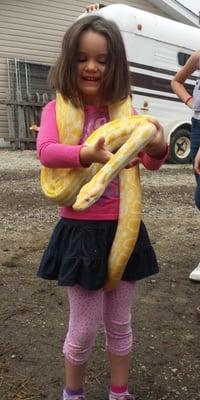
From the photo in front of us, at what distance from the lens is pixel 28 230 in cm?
562

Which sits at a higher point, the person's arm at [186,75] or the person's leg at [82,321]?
the person's arm at [186,75]

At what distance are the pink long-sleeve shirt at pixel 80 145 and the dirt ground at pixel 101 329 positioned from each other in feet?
3.38

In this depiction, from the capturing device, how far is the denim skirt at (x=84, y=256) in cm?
218

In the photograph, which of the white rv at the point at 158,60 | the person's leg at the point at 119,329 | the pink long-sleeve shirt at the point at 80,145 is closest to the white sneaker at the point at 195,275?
the person's leg at the point at 119,329

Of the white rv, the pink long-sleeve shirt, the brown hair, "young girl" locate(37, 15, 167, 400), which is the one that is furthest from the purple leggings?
the white rv

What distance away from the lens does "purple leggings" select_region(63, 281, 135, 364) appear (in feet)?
7.41

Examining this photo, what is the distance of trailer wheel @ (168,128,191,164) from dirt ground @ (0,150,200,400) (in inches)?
259

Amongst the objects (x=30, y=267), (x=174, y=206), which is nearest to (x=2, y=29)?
(x=174, y=206)

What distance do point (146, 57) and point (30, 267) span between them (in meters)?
8.41

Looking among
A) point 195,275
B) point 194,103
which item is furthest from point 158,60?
→ point 195,275

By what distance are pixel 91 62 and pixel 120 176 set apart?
49cm

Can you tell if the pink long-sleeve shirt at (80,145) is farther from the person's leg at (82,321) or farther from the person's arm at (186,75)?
the person's arm at (186,75)

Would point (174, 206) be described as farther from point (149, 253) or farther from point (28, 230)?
point (149, 253)

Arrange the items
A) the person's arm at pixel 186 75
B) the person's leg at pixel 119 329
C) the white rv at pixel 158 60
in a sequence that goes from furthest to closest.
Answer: the white rv at pixel 158 60, the person's arm at pixel 186 75, the person's leg at pixel 119 329
